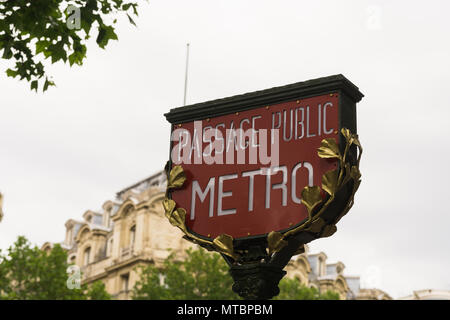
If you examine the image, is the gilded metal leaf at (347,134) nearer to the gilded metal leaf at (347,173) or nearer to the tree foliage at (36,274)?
the gilded metal leaf at (347,173)

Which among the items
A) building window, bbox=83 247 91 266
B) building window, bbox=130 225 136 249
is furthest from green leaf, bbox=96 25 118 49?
building window, bbox=83 247 91 266

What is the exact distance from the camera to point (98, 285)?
40.9 metres

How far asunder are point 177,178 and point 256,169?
2.21 ft

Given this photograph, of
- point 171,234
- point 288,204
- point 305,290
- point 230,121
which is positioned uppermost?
point 171,234

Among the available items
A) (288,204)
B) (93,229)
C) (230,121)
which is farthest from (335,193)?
(93,229)

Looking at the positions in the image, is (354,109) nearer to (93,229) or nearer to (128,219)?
(128,219)

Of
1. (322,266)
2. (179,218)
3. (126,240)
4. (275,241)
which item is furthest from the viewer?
(322,266)

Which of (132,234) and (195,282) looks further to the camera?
(132,234)

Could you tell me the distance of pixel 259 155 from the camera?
16.2 feet

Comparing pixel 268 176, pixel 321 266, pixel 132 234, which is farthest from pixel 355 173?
pixel 321 266

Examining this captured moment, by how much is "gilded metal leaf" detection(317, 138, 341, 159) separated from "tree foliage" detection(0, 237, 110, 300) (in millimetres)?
34794

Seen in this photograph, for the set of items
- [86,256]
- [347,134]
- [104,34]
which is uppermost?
[86,256]

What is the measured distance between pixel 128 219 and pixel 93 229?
5.34 meters

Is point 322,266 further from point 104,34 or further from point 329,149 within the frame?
point 329,149
